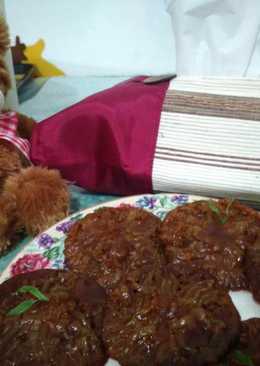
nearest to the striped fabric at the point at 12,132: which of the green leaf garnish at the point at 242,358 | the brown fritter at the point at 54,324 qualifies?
the brown fritter at the point at 54,324

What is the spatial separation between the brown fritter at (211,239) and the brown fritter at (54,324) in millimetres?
164

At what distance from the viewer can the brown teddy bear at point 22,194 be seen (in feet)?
3.39

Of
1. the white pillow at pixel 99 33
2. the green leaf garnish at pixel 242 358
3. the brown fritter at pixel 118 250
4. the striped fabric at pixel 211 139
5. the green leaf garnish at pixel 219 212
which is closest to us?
the green leaf garnish at pixel 242 358

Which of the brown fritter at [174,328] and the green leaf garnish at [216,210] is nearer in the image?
the brown fritter at [174,328]

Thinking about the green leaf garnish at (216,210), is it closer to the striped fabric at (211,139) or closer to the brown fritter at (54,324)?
the striped fabric at (211,139)

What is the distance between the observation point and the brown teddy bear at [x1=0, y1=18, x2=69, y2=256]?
1032 mm

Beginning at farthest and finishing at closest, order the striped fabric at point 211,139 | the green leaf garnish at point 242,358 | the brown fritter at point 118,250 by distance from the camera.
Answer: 1. the striped fabric at point 211,139
2. the brown fritter at point 118,250
3. the green leaf garnish at point 242,358

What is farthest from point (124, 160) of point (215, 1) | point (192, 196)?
point (215, 1)

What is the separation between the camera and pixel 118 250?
2.96 ft

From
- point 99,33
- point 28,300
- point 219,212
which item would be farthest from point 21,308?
point 99,33

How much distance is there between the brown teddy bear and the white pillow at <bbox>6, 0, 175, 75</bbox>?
70 cm

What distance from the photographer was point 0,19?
104 cm

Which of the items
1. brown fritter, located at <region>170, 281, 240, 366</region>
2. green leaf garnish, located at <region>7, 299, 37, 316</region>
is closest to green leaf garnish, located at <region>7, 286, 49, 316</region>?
green leaf garnish, located at <region>7, 299, 37, 316</region>

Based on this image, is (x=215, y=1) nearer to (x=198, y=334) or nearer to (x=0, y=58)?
(x=0, y=58)
